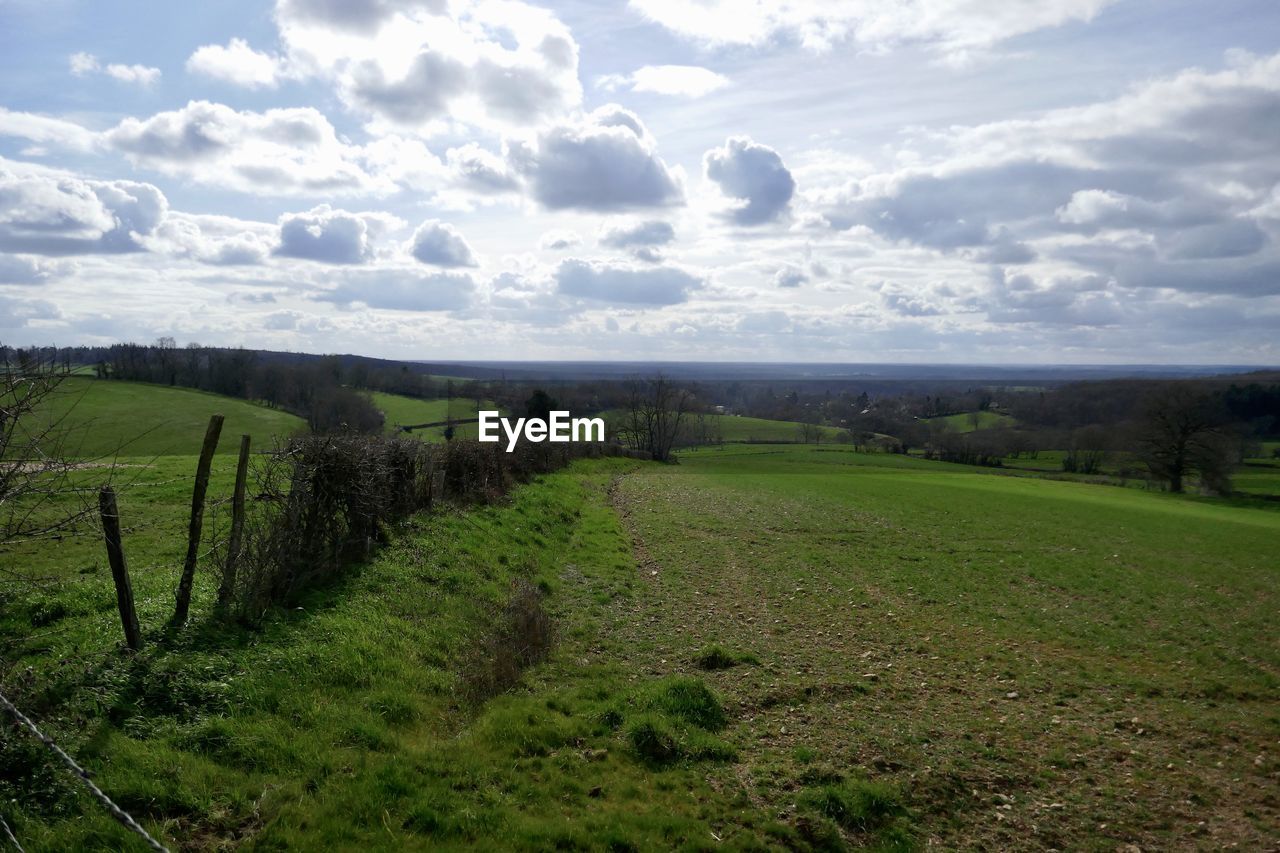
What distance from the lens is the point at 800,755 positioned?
8336mm

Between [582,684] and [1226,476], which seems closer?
[582,684]

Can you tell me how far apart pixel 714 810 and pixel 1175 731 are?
771cm

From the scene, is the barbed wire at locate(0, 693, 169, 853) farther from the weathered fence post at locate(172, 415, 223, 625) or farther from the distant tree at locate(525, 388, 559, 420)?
the distant tree at locate(525, 388, 559, 420)

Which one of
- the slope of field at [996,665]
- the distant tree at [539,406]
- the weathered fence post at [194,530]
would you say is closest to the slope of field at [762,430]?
the distant tree at [539,406]

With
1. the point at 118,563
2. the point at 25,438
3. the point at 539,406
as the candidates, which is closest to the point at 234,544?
the point at 118,563

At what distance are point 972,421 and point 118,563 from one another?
13254cm

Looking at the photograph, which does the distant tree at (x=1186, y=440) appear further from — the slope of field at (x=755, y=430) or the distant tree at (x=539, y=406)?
the distant tree at (x=539, y=406)

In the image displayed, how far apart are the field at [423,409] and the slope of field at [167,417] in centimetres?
1061

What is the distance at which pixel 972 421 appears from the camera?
124062mm

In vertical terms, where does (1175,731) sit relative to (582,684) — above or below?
below

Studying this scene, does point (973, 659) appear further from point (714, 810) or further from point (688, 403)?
point (688, 403)

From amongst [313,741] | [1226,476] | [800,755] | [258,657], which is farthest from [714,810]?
[1226,476]

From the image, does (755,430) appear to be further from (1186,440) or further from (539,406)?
(1186,440)

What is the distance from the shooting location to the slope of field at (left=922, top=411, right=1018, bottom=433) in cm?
11375
